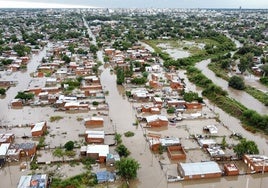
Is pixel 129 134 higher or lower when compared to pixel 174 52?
higher

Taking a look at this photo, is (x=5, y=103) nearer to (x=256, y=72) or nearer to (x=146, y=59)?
(x=146, y=59)

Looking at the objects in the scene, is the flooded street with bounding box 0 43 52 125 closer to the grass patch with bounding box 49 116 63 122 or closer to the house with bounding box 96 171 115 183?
the grass patch with bounding box 49 116 63 122

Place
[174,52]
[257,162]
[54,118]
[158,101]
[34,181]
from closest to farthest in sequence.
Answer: [34,181] → [257,162] → [54,118] → [158,101] → [174,52]

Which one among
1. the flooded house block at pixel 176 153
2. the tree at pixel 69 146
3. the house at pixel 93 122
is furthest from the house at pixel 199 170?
the house at pixel 93 122

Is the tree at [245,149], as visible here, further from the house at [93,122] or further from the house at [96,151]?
the house at [93,122]

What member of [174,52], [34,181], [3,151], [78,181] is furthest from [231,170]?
[174,52]

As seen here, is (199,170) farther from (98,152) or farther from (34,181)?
(34,181)
